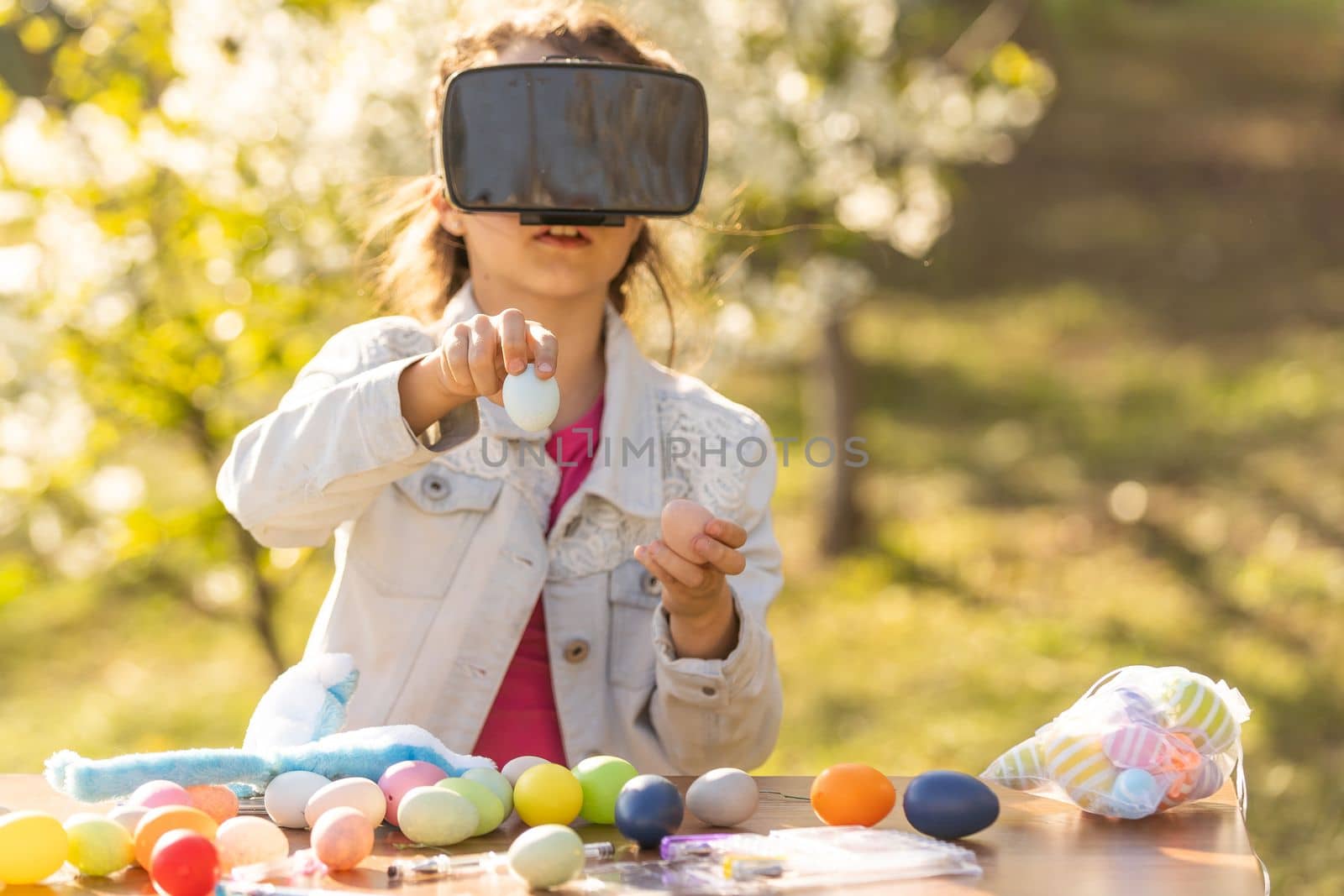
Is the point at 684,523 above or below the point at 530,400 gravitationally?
below

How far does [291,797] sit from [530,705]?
649mm

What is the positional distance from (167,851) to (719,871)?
0.43 meters

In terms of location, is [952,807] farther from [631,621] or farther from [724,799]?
[631,621]

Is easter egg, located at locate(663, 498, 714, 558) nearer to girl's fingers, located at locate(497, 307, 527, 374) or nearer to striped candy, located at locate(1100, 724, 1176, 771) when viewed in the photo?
girl's fingers, located at locate(497, 307, 527, 374)

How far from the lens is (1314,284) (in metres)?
7.64

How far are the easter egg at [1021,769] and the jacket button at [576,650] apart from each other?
2.05 feet

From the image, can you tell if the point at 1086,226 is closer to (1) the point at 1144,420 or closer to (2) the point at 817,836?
(1) the point at 1144,420

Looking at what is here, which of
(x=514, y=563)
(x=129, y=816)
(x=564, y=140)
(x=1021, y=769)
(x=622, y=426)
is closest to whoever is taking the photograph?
(x=129, y=816)

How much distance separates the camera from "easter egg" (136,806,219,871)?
125 cm

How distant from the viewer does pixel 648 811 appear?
52.4 inches

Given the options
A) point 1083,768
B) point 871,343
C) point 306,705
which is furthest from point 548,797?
point 871,343

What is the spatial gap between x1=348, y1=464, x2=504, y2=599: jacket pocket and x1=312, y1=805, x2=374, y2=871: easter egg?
717 millimetres

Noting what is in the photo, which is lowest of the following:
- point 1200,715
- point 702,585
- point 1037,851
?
point 1037,851

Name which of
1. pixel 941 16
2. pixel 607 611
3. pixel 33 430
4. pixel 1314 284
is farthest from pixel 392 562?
pixel 1314 284
